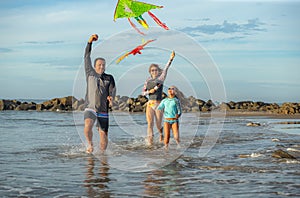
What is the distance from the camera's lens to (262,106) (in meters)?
49.7

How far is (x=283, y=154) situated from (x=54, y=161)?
553 centimetres

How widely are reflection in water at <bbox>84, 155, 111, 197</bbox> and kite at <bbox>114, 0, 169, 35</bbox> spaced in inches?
143

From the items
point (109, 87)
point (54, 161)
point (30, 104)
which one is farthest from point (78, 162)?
point (30, 104)

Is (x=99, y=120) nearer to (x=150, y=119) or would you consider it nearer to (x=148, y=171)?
(x=148, y=171)

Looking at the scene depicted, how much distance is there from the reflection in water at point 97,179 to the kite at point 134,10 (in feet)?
11.9

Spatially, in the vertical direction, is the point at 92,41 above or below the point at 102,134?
above

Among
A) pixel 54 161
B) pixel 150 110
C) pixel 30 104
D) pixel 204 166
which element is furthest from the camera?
pixel 30 104

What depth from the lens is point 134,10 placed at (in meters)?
12.1

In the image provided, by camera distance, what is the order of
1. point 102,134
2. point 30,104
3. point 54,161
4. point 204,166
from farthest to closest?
point 30,104
point 102,134
point 54,161
point 204,166

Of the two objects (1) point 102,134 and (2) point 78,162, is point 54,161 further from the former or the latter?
(1) point 102,134

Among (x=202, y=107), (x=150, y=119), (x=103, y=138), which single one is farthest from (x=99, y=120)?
(x=202, y=107)

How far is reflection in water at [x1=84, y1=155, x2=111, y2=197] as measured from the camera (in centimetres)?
766

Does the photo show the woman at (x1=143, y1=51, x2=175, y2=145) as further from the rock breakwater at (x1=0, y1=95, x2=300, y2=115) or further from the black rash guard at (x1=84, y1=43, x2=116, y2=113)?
the rock breakwater at (x1=0, y1=95, x2=300, y2=115)

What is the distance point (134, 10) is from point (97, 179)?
200 inches
